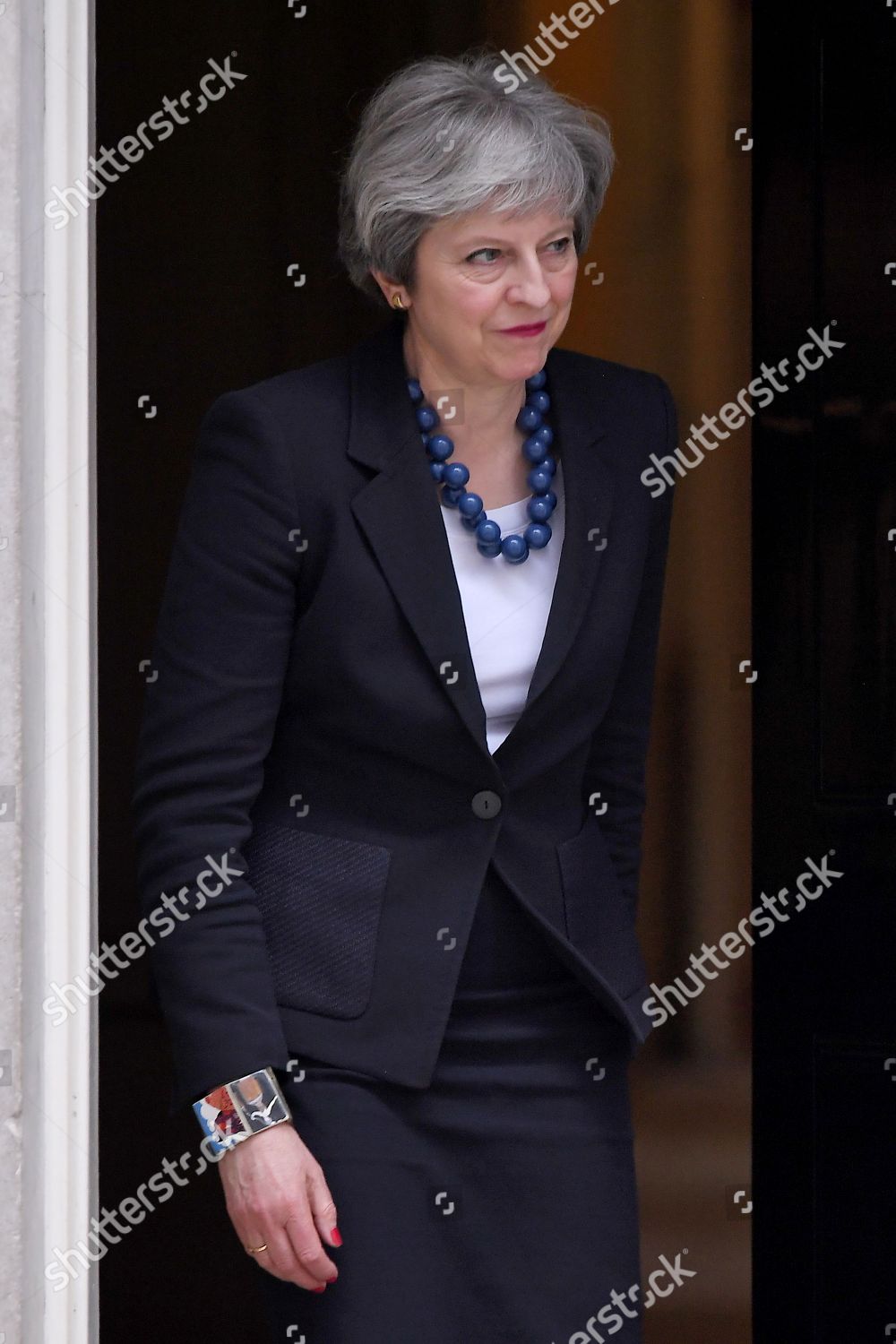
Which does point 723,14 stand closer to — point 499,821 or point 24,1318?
point 499,821

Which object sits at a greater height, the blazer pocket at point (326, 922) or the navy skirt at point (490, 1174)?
the blazer pocket at point (326, 922)

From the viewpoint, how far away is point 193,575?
1679mm

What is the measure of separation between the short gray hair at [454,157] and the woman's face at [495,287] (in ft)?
0.06

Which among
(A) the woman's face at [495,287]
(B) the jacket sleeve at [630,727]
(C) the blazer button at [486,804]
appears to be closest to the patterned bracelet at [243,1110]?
(C) the blazer button at [486,804]

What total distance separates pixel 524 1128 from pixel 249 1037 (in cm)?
31

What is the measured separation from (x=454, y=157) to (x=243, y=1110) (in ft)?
2.91

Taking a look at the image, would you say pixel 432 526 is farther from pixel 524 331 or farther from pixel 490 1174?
pixel 490 1174

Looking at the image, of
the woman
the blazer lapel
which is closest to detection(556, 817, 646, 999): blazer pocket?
the woman

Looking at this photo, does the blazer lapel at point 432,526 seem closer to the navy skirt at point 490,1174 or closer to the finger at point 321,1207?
the navy skirt at point 490,1174

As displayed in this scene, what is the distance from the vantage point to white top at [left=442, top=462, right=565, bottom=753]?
1740mm

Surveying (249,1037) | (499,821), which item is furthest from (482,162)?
(249,1037)

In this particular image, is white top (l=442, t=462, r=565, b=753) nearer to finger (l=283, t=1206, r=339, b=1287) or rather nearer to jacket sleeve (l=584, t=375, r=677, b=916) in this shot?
jacket sleeve (l=584, t=375, r=677, b=916)

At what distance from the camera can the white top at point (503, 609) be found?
1.74 metres

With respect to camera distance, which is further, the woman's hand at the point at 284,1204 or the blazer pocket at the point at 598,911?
the blazer pocket at the point at 598,911
